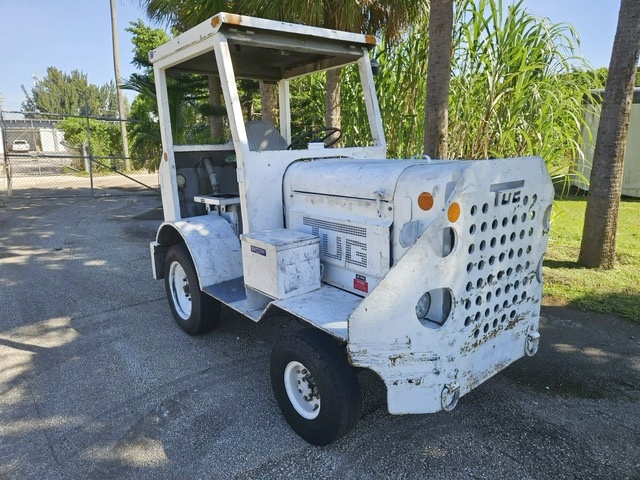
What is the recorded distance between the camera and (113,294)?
5.55 metres

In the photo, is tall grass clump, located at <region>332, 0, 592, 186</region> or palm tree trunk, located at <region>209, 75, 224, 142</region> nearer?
tall grass clump, located at <region>332, 0, 592, 186</region>

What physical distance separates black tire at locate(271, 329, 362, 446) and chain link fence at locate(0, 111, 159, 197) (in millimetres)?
11360

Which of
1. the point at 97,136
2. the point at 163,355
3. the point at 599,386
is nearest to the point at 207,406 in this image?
the point at 163,355

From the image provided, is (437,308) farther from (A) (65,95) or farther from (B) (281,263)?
(A) (65,95)

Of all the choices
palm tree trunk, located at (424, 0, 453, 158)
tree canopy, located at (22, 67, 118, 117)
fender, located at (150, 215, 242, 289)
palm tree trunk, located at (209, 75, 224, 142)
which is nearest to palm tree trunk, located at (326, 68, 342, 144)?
palm tree trunk, located at (424, 0, 453, 158)

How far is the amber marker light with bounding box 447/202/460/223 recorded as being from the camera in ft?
7.59

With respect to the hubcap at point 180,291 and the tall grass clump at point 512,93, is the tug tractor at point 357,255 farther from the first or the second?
the tall grass clump at point 512,93

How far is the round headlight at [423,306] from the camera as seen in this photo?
8.70 feet

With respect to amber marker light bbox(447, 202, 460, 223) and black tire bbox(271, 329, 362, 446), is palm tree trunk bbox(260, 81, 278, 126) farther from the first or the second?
amber marker light bbox(447, 202, 460, 223)

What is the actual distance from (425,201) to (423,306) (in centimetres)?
60

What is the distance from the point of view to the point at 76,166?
70.4ft

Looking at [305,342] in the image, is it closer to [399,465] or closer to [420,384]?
[420,384]

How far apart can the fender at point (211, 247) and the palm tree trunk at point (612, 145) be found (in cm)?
438

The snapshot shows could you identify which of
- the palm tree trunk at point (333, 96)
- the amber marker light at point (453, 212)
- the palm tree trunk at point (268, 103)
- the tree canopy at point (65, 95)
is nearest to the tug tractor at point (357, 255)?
the amber marker light at point (453, 212)
